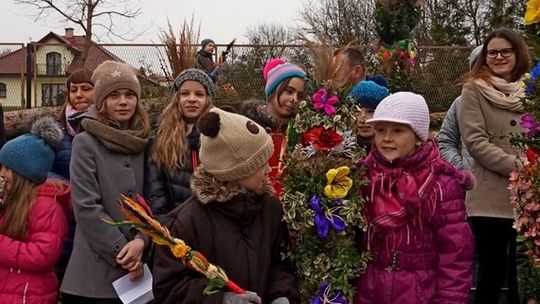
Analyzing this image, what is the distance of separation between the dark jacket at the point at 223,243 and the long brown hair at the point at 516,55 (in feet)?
7.27

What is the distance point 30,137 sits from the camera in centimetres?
434

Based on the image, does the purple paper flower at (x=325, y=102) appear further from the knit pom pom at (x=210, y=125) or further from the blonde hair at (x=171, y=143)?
the blonde hair at (x=171, y=143)

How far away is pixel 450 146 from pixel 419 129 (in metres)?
2.06

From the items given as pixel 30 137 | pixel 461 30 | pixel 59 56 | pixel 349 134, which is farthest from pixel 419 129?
pixel 461 30

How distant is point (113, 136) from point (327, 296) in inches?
61.7

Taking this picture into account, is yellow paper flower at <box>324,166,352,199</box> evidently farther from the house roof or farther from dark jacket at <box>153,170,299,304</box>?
the house roof

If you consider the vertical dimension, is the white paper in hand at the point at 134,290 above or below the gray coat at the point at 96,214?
below

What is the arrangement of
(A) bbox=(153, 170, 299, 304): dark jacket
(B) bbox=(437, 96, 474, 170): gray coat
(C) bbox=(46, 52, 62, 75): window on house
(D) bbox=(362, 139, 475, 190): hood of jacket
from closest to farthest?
(A) bbox=(153, 170, 299, 304): dark jacket
(D) bbox=(362, 139, 475, 190): hood of jacket
(B) bbox=(437, 96, 474, 170): gray coat
(C) bbox=(46, 52, 62, 75): window on house

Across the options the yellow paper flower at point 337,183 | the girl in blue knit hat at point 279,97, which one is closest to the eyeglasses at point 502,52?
the girl in blue knit hat at point 279,97

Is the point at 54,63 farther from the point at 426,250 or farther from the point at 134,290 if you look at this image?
the point at 426,250

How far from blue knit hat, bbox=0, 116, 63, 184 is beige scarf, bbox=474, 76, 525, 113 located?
9.07ft

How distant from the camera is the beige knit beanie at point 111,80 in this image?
168 inches

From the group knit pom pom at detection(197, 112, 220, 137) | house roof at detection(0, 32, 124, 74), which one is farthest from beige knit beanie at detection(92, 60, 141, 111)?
house roof at detection(0, 32, 124, 74)

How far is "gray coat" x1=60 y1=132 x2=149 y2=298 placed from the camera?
3.96 metres
